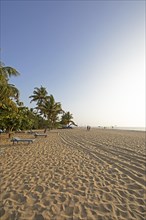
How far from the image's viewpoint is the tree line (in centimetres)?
1330

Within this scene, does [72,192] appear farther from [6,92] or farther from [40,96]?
[40,96]

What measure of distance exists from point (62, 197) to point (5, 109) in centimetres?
1494

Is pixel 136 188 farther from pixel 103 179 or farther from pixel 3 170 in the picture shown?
pixel 3 170

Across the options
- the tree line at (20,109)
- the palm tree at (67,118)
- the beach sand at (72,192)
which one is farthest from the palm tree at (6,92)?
the palm tree at (67,118)

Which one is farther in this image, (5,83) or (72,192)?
(5,83)

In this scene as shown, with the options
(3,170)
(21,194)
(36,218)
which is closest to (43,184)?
(21,194)

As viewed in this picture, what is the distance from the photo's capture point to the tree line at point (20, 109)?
13297 mm

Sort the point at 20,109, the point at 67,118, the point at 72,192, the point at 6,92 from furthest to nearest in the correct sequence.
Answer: the point at 67,118 < the point at 20,109 < the point at 6,92 < the point at 72,192

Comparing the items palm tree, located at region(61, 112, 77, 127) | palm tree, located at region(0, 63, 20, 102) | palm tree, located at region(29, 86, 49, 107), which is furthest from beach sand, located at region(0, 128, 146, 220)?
palm tree, located at region(61, 112, 77, 127)

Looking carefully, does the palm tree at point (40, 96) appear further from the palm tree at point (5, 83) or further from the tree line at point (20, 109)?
the palm tree at point (5, 83)

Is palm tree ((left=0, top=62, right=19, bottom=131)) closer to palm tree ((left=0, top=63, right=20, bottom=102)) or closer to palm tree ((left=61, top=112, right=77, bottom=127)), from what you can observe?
palm tree ((left=0, top=63, right=20, bottom=102))

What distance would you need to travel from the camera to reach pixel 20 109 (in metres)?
23.9

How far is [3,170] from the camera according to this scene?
252 inches

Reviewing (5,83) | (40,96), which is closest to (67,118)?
(40,96)
